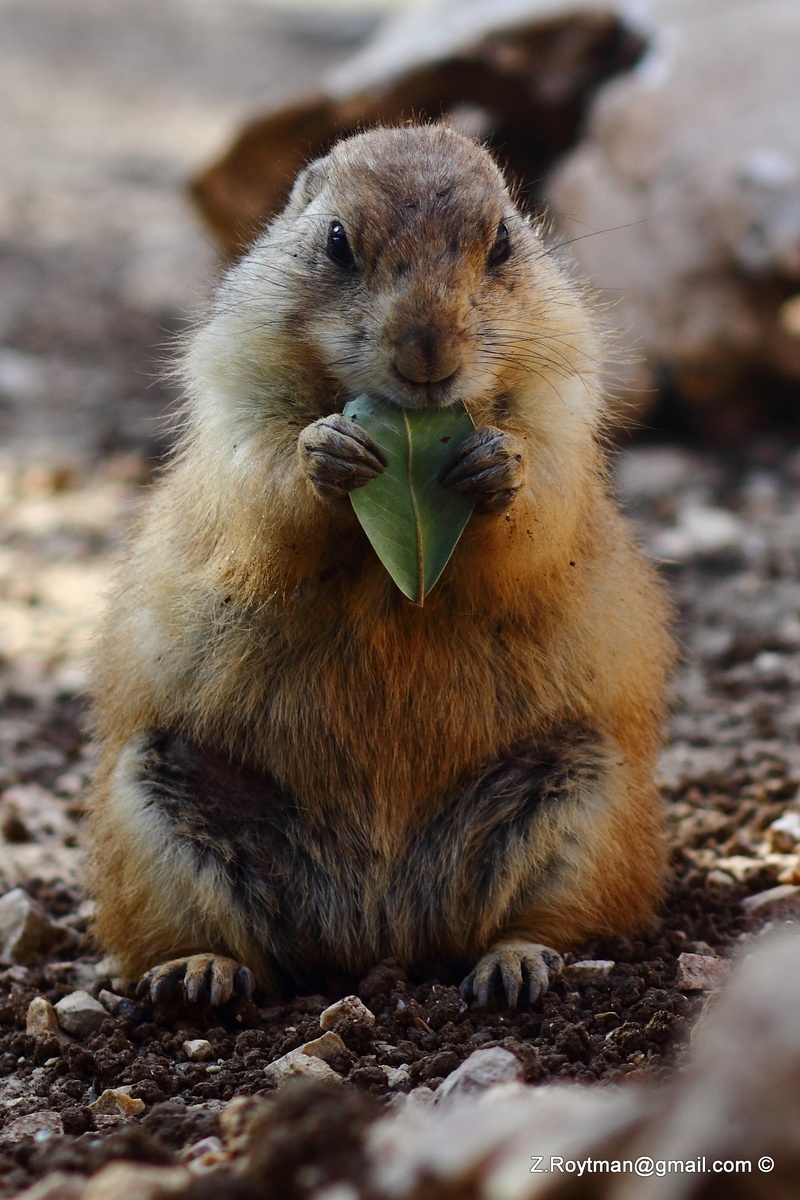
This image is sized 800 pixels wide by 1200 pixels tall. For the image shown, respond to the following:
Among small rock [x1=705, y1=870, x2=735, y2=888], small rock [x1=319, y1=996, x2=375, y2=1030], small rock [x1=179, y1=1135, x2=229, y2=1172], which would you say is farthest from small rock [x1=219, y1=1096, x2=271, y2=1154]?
small rock [x1=705, y1=870, x2=735, y2=888]

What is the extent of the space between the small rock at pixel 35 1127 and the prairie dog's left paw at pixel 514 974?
121 centimetres

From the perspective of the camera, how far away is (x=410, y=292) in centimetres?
387

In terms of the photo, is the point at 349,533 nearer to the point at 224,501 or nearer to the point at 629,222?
the point at 224,501

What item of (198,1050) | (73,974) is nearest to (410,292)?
(198,1050)

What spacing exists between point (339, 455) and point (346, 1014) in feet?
4.88

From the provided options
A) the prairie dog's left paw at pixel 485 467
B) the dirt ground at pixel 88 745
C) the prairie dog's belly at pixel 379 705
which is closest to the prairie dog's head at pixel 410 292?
the prairie dog's left paw at pixel 485 467

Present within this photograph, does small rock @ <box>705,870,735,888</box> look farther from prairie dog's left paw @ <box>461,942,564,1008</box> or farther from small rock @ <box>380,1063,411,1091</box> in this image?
small rock @ <box>380,1063,411,1091</box>

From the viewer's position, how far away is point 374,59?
32.7 feet

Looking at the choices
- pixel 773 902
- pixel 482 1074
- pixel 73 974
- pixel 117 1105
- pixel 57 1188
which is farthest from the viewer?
pixel 73 974

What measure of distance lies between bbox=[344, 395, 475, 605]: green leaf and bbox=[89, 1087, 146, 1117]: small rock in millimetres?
1481

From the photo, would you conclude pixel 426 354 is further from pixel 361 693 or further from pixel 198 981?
pixel 198 981

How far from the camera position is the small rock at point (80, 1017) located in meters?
4.14

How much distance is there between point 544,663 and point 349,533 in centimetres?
74

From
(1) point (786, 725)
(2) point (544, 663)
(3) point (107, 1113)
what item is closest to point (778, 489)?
(1) point (786, 725)
